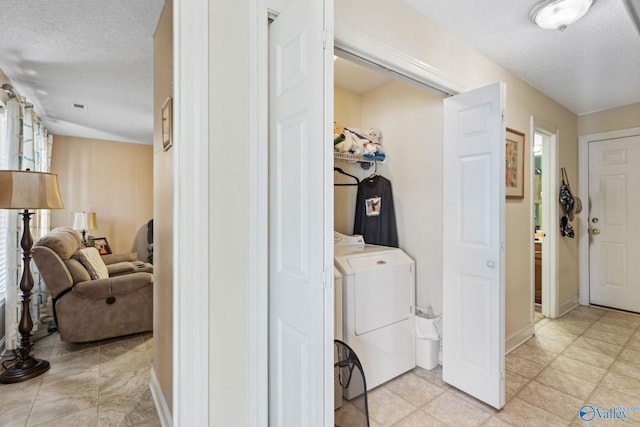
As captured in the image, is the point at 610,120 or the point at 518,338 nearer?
the point at 518,338

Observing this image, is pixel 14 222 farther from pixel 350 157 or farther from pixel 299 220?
pixel 299 220

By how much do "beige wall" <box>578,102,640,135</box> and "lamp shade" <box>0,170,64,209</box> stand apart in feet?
18.8

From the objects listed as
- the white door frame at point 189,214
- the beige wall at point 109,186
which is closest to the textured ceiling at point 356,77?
the white door frame at point 189,214

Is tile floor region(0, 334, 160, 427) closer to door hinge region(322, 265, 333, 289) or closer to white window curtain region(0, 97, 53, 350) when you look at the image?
white window curtain region(0, 97, 53, 350)

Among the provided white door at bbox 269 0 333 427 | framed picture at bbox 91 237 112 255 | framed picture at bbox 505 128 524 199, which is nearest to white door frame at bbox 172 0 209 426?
A: white door at bbox 269 0 333 427

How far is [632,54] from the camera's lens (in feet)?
7.78

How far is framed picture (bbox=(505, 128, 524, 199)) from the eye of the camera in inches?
104

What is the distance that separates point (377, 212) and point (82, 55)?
2.72 metres

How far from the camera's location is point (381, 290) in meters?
2.14

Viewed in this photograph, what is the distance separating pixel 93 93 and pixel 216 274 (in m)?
3.24

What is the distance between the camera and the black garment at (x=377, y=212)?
8.76 feet

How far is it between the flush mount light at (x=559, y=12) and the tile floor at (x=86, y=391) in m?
3.38

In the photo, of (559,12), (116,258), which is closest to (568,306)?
(559,12)

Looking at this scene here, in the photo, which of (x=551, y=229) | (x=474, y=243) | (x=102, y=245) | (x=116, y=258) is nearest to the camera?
(x=474, y=243)
